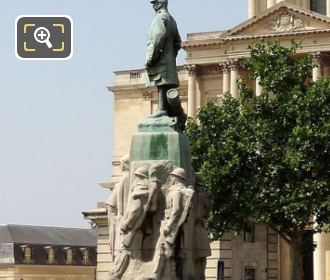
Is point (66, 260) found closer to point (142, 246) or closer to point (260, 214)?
point (260, 214)

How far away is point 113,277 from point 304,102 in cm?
2860

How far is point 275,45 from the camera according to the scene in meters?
54.6

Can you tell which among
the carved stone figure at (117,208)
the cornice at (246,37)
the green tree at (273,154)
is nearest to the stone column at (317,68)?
the cornice at (246,37)

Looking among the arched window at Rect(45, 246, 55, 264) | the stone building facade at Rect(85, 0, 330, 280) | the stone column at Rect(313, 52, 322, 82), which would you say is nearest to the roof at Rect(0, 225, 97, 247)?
the arched window at Rect(45, 246, 55, 264)

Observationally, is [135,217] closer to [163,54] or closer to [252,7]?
[163,54]

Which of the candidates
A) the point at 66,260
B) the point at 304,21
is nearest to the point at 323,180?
the point at 304,21

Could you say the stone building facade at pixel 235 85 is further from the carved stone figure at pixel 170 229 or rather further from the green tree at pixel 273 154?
the carved stone figure at pixel 170 229

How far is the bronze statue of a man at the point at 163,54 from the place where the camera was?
25.9m

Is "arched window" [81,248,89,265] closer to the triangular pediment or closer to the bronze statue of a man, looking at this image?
the triangular pediment

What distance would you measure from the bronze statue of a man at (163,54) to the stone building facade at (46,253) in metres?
97.5

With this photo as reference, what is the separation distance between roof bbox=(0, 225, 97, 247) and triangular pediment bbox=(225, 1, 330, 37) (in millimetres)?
51320

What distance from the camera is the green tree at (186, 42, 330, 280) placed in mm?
51375

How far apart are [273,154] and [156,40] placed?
2704 centimetres

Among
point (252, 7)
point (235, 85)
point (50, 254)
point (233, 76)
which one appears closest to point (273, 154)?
point (235, 85)
